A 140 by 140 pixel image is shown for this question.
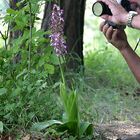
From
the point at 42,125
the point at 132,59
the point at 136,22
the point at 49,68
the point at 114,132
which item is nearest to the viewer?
the point at 136,22

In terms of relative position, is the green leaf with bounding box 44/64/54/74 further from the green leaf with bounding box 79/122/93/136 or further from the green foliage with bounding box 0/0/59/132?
the green leaf with bounding box 79/122/93/136

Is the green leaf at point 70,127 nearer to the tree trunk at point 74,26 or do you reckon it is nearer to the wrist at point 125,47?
the wrist at point 125,47

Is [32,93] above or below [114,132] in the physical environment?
above

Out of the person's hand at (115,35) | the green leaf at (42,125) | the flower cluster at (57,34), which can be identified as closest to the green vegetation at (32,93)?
the green leaf at (42,125)

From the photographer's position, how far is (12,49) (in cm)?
332

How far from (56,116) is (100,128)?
1.48ft

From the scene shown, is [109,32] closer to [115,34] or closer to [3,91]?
[115,34]

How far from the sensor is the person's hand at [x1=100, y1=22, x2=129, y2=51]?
123 inches

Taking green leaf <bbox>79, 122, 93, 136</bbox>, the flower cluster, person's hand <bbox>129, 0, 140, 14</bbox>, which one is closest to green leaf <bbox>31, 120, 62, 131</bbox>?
green leaf <bbox>79, 122, 93, 136</bbox>

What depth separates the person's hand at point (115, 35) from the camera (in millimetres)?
3121

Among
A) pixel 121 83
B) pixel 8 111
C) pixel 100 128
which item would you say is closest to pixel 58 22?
pixel 8 111

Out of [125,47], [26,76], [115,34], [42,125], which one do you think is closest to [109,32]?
[115,34]

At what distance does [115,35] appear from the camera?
10.4 feet

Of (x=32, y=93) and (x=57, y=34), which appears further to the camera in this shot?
(x=32, y=93)
